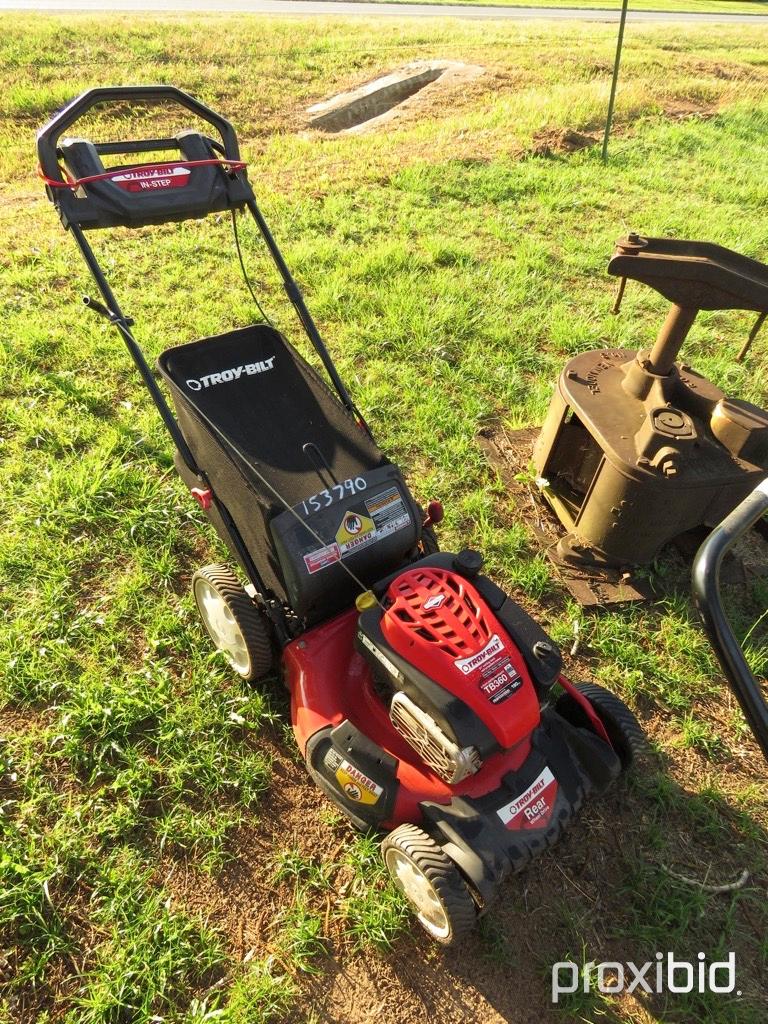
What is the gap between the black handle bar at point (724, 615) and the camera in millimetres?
1123

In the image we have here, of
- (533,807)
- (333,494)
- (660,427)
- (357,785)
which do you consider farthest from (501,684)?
(660,427)

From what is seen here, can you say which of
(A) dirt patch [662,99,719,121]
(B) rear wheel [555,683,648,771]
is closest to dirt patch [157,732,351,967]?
(B) rear wheel [555,683,648,771]

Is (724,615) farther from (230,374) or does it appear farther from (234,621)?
(230,374)

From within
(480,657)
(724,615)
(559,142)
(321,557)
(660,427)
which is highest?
(724,615)

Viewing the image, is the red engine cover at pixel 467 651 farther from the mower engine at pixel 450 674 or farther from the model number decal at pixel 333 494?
the model number decal at pixel 333 494

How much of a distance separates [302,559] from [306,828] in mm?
1005

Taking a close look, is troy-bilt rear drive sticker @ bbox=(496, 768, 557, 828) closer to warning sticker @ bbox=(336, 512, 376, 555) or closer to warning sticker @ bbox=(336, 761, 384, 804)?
warning sticker @ bbox=(336, 761, 384, 804)

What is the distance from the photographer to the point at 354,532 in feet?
7.93

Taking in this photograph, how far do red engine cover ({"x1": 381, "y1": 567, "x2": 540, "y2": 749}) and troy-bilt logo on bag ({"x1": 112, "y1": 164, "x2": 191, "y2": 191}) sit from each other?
75.0 inches

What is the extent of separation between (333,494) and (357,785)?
3.27 ft

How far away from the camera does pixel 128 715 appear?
2.66 metres

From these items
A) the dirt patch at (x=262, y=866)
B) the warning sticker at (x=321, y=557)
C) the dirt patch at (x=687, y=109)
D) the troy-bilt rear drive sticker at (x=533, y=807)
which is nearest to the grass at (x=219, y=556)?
the dirt patch at (x=262, y=866)

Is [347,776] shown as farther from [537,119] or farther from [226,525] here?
[537,119]

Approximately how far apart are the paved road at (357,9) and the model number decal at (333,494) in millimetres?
17558
